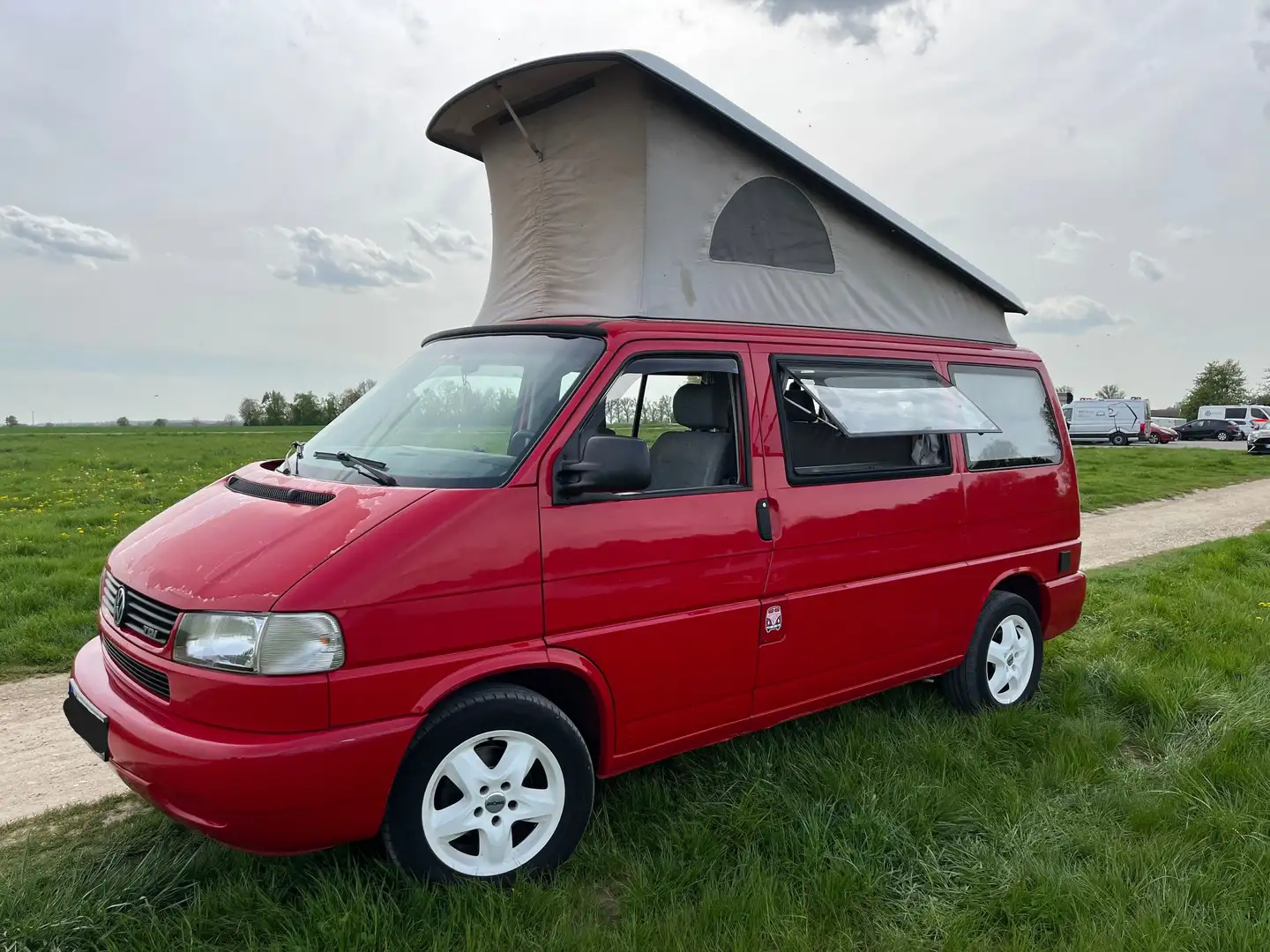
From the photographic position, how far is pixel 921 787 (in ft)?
12.4

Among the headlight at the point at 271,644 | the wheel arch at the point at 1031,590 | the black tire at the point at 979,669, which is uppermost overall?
the headlight at the point at 271,644

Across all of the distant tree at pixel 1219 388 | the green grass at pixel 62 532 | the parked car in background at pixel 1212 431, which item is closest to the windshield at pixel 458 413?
the green grass at pixel 62 532

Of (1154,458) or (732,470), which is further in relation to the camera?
(1154,458)

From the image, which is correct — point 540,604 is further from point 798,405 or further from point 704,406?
point 798,405

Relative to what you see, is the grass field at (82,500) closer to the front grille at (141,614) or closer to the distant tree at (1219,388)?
the front grille at (141,614)

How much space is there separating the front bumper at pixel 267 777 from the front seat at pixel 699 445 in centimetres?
153

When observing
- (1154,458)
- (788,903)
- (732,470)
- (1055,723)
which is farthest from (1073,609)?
(1154,458)

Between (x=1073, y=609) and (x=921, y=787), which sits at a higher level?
(x=1073, y=609)

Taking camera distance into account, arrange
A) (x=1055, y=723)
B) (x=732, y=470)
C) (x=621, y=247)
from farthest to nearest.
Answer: (x=1055, y=723) → (x=621, y=247) → (x=732, y=470)

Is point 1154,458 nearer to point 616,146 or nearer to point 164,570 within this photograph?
point 616,146

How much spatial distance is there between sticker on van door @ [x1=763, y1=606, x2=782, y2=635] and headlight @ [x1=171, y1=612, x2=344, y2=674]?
1.80 meters

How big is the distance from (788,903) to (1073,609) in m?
3.39

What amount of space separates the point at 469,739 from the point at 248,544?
978 mm

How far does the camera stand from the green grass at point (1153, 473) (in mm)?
16594
